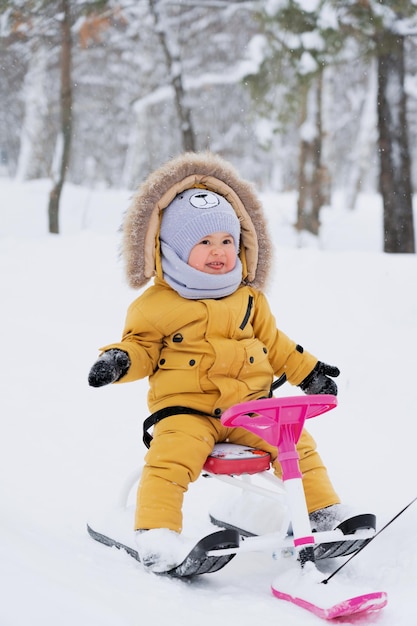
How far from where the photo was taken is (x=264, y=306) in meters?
3.20

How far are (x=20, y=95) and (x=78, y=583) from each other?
78.7ft

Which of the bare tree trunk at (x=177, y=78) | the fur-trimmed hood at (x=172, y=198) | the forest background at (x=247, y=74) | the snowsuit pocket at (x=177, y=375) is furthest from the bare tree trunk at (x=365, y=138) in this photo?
the snowsuit pocket at (x=177, y=375)

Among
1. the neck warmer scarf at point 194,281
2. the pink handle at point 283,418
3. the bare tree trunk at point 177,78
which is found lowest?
the pink handle at point 283,418

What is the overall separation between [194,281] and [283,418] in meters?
0.74

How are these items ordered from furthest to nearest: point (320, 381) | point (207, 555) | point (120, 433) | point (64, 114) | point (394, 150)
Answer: point (64, 114)
point (394, 150)
point (120, 433)
point (320, 381)
point (207, 555)

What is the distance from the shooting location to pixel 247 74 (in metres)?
9.77

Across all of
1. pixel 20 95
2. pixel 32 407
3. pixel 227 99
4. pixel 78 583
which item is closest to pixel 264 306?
pixel 78 583

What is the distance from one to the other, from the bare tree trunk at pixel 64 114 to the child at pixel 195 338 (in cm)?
791

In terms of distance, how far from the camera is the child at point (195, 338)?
8.71 feet

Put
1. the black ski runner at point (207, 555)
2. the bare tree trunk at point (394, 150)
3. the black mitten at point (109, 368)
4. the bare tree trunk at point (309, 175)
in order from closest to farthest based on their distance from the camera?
the black ski runner at point (207, 555), the black mitten at point (109, 368), the bare tree trunk at point (394, 150), the bare tree trunk at point (309, 175)

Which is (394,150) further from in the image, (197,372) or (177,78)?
(197,372)

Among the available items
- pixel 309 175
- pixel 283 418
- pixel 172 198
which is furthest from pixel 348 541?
pixel 309 175

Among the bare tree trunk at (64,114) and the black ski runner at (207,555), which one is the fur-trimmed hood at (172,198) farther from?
the bare tree trunk at (64,114)

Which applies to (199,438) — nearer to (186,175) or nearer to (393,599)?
(393,599)
